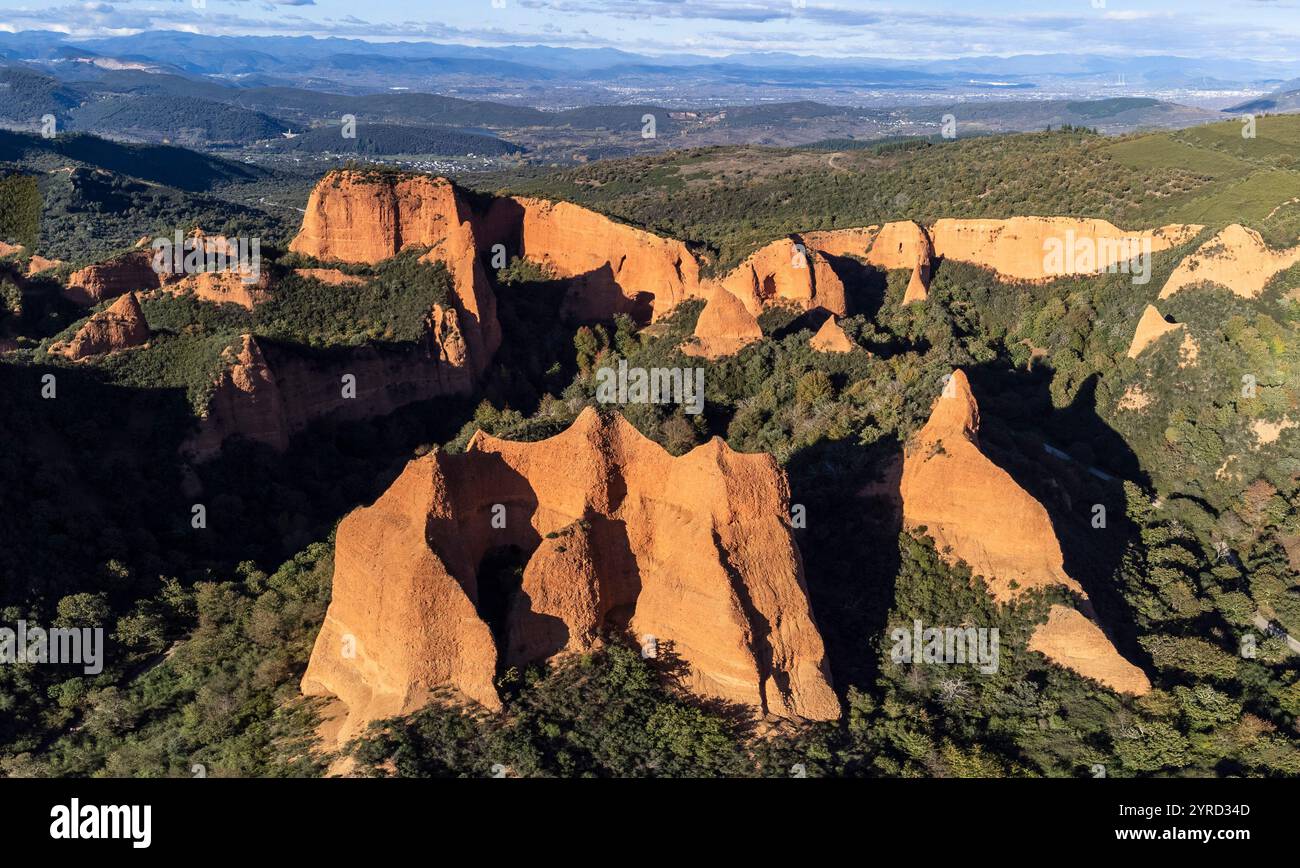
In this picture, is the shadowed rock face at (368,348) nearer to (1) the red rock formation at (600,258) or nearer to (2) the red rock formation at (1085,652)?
(1) the red rock formation at (600,258)

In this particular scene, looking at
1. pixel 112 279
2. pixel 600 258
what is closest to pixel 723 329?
pixel 600 258

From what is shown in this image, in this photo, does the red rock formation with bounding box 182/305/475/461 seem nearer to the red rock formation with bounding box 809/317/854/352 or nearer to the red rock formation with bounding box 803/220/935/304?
the red rock formation with bounding box 809/317/854/352

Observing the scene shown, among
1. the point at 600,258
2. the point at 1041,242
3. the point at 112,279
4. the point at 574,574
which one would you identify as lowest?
the point at 574,574

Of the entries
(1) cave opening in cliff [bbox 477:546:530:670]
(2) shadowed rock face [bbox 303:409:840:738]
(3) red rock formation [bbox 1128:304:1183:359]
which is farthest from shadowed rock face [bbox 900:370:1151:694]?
(3) red rock formation [bbox 1128:304:1183:359]

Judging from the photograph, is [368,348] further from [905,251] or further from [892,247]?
[905,251]

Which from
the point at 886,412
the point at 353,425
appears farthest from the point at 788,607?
the point at 353,425
